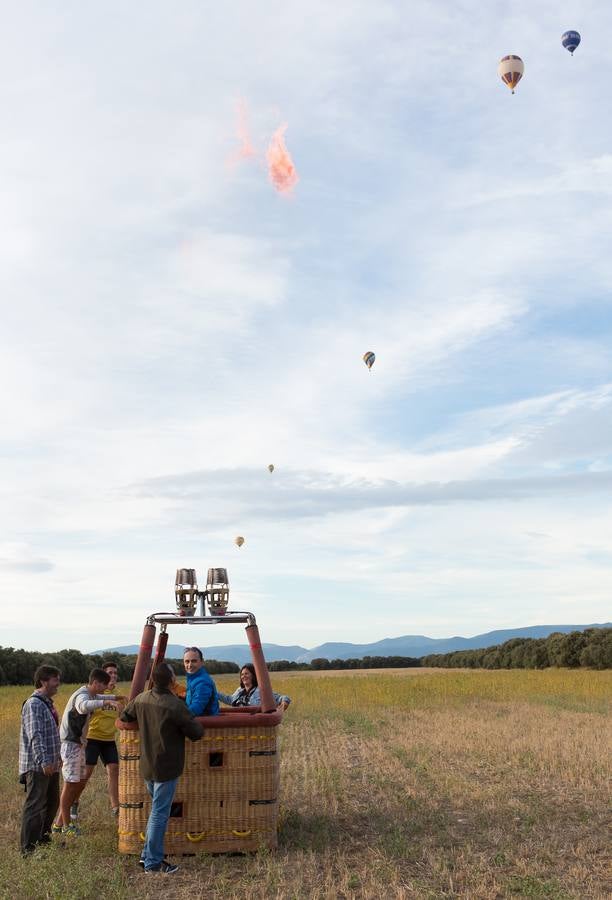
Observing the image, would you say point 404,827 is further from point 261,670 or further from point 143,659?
point 143,659

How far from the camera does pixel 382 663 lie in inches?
3004

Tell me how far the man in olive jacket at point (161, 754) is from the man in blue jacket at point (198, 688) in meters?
0.46

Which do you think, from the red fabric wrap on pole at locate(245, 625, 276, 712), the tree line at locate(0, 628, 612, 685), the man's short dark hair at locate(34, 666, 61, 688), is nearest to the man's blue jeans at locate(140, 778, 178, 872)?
the red fabric wrap on pole at locate(245, 625, 276, 712)

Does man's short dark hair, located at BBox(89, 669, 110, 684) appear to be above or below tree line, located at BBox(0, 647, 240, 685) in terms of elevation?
below

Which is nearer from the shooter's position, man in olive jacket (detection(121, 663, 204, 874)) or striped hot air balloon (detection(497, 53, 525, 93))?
man in olive jacket (detection(121, 663, 204, 874))

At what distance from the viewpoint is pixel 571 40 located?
36.8 m

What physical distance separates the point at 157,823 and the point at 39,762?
1.33m

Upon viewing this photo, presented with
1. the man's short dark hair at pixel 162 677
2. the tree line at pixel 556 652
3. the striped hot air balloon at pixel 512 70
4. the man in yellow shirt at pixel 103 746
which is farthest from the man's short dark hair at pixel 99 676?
the tree line at pixel 556 652

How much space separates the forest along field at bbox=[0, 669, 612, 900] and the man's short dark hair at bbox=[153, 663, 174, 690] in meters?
1.58

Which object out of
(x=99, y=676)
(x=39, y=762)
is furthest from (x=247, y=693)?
(x=39, y=762)

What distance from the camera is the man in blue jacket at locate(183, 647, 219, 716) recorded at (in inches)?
355

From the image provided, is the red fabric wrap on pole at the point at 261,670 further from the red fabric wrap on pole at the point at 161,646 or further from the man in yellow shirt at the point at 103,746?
the man in yellow shirt at the point at 103,746

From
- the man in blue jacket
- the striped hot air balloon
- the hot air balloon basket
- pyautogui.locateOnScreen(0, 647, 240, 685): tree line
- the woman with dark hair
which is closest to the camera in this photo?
the hot air balloon basket

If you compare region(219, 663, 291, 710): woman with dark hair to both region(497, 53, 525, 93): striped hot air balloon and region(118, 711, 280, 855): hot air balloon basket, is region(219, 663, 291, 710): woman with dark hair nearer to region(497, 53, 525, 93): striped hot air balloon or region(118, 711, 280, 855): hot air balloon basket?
region(118, 711, 280, 855): hot air balloon basket
